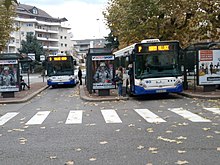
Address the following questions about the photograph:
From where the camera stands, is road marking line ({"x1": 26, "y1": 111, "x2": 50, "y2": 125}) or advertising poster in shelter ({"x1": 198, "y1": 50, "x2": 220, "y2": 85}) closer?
road marking line ({"x1": 26, "y1": 111, "x2": 50, "y2": 125})

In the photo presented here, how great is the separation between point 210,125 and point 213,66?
34.0 feet

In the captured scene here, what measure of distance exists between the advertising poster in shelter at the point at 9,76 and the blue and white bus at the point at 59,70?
448 inches

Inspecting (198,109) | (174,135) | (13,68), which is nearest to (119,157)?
(174,135)

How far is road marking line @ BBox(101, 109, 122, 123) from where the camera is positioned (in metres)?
12.2

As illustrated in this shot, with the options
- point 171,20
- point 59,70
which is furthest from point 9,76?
point 171,20

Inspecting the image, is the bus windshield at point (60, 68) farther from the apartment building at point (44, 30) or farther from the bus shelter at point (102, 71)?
the apartment building at point (44, 30)

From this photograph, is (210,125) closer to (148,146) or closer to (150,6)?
(148,146)

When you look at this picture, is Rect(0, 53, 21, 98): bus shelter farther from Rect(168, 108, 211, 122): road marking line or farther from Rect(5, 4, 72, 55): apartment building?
Rect(5, 4, 72, 55): apartment building

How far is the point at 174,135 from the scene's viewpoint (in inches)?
361

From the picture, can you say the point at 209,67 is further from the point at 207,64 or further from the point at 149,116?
the point at 149,116

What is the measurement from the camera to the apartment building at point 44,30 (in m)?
102

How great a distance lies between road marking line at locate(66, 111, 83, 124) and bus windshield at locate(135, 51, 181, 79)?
5.48m

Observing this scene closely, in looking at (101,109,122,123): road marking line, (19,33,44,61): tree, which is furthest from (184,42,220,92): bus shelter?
(19,33,44,61): tree

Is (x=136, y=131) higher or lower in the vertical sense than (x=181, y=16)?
lower
